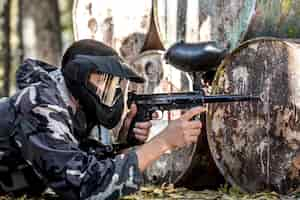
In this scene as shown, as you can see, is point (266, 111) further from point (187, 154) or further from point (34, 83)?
point (34, 83)

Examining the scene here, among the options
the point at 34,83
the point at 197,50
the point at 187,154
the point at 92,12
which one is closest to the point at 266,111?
the point at 197,50

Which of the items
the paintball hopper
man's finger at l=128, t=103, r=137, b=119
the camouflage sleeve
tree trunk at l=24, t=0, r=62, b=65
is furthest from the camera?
tree trunk at l=24, t=0, r=62, b=65

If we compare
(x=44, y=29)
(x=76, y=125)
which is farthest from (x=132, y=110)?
(x=44, y=29)

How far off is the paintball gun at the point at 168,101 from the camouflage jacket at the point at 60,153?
441 millimetres

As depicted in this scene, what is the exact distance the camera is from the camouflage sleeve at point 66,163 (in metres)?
3.51

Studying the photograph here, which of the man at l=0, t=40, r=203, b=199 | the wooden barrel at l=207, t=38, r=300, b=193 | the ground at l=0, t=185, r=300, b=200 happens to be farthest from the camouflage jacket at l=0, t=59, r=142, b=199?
the wooden barrel at l=207, t=38, r=300, b=193

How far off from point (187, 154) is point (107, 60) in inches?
70.3

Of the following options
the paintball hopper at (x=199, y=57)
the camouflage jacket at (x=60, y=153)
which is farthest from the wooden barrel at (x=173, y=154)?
the camouflage jacket at (x=60, y=153)

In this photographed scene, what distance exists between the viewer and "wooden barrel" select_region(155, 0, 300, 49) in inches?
187

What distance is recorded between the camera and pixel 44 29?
1062 centimetres

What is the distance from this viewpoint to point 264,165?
4.44 m

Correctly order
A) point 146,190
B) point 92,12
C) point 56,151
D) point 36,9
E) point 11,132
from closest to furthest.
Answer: point 56,151
point 11,132
point 146,190
point 92,12
point 36,9

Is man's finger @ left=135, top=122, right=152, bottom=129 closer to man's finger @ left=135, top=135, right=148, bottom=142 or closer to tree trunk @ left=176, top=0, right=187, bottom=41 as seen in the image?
man's finger @ left=135, top=135, right=148, bottom=142

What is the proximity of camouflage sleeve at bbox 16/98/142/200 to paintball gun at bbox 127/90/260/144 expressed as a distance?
0.47 meters
